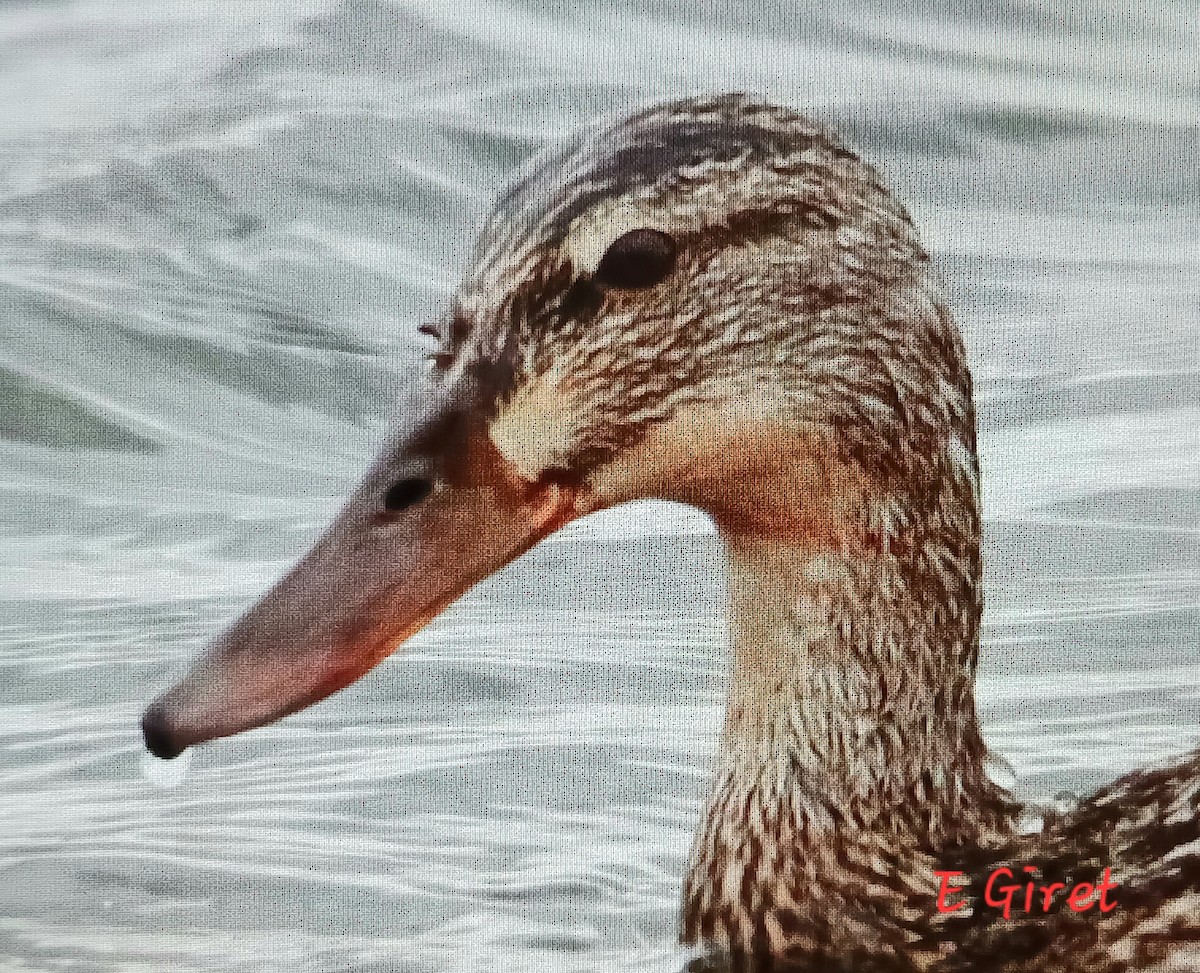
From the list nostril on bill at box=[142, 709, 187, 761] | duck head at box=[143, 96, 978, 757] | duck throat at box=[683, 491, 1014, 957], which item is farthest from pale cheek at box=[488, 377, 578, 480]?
nostril on bill at box=[142, 709, 187, 761]

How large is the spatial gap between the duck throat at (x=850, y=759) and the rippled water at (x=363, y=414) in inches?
1.1

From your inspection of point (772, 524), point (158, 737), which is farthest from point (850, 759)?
point (158, 737)

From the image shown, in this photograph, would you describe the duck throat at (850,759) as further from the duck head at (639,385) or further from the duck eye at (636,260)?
the duck eye at (636,260)

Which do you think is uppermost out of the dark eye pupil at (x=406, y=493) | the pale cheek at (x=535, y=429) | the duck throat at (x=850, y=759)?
the pale cheek at (x=535, y=429)

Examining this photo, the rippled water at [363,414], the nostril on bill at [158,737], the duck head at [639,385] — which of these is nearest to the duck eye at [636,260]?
the duck head at [639,385]

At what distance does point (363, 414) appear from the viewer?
2.52ft

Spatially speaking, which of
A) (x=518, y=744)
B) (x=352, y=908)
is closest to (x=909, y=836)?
(x=518, y=744)

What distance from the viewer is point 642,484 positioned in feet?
2.46

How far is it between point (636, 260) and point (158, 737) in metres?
0.42

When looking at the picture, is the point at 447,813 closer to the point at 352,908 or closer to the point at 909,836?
the point at 352,908

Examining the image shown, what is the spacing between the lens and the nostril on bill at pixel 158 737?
76 cm

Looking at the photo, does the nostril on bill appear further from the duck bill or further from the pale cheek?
the pale cheek

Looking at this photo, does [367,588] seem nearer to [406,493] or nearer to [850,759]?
[406,493]

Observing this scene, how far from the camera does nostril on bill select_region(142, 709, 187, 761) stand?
2.49ft
